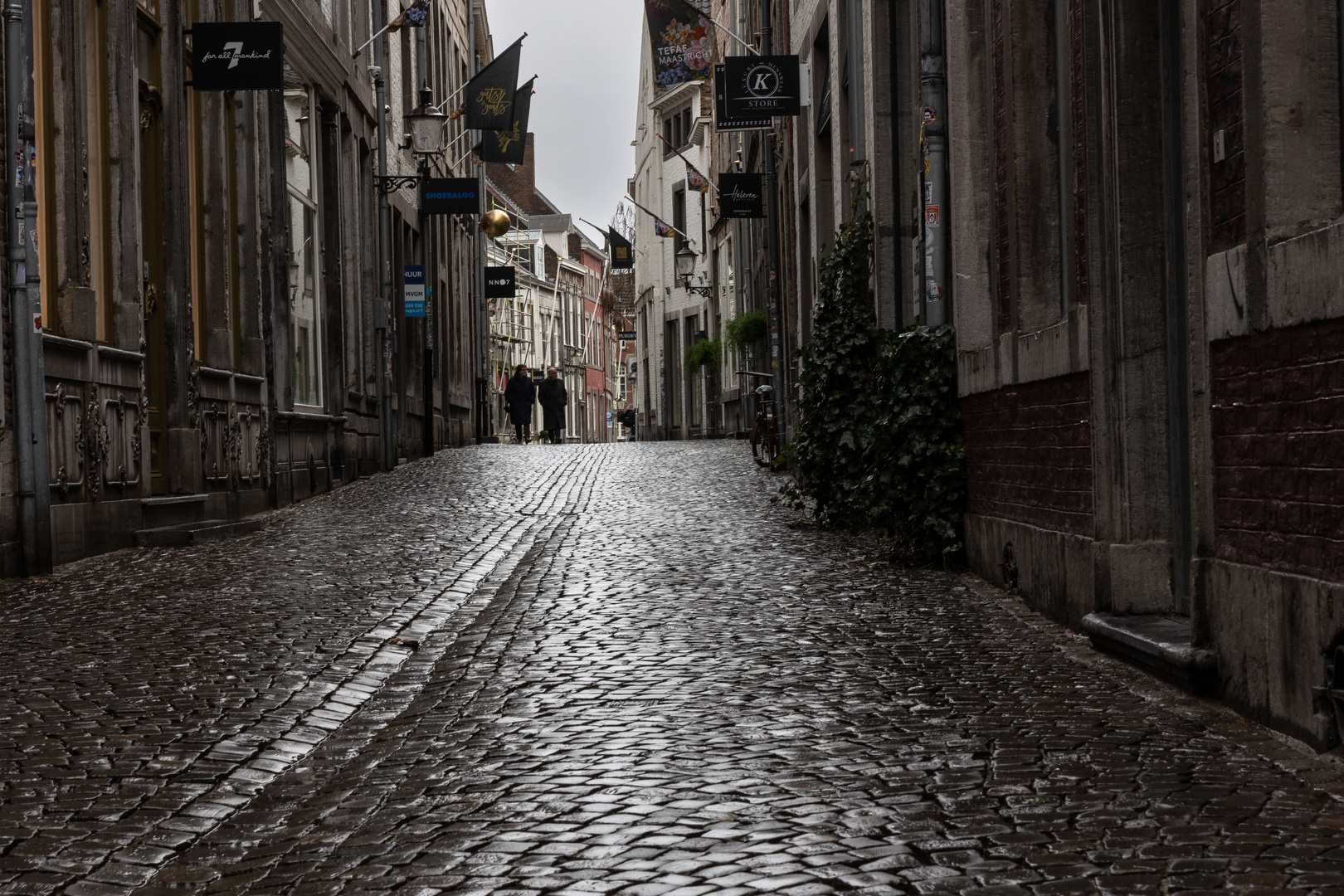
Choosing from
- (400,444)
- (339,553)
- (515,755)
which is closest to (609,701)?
(515,755)

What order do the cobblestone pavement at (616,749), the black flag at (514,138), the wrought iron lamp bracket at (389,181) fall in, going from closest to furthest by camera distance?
1. the cobblestone pavement at (616,749)
2. the wrought iron lamp bracket at (389,181)
3. the black flag at (514,138)

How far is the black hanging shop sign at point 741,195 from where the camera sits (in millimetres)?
25703

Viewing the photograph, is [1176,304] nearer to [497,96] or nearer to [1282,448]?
[1282,448]

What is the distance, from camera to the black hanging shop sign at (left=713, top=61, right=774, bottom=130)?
19.0m

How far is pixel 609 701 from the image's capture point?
19.8ft

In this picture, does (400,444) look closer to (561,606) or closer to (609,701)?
(561,606)

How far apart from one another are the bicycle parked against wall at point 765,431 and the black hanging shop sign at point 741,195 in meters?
3.39

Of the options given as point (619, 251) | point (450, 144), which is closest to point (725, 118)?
point (450, 144)

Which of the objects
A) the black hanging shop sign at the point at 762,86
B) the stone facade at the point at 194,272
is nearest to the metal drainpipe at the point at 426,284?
the stone facade at the point at 194,272

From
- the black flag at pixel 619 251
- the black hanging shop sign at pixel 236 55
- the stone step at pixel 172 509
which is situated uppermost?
the black flag at pixel 619 251

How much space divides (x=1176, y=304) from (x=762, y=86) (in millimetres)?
12529

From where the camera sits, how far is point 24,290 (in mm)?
10188

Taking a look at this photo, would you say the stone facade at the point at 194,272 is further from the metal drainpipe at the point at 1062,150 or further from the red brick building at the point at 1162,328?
the metal drainpipe at the point at 1062,150

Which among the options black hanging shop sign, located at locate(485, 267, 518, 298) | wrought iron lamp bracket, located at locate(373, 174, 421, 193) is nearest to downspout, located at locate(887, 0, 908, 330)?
wrought iron lamp bracket, located at locate(373, 174, 421, 193)
